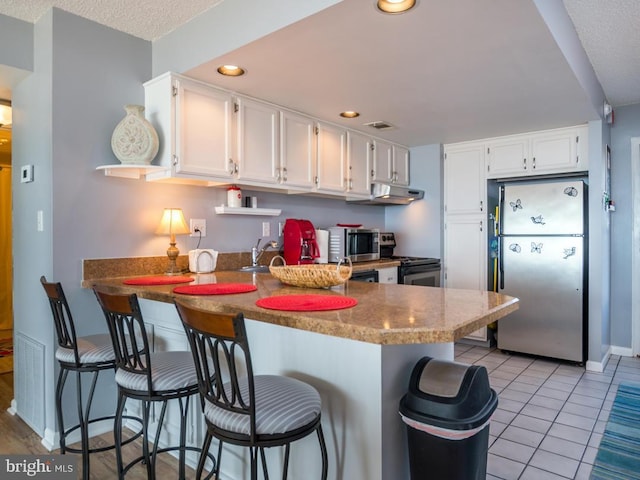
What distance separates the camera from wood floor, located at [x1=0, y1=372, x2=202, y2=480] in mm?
2037

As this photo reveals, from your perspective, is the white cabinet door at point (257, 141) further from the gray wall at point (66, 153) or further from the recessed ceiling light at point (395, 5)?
the recessed ceiling light at point (395, 5)

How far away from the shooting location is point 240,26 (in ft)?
7.03

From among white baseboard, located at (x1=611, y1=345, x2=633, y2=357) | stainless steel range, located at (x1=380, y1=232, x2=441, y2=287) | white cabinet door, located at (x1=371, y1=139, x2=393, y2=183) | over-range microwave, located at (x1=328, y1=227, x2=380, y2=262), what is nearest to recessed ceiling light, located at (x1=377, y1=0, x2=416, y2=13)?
over-range microwave, located at (x1=328, y1=227, x2=380, y2=262)

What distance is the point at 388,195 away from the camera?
161 inches

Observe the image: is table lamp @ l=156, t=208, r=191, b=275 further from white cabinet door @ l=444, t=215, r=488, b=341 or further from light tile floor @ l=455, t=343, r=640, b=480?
white cabinet door @ l=444, t=215, r=488, b=341

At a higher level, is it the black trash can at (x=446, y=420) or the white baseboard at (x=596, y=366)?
the black trash can at (x=446, y=420)

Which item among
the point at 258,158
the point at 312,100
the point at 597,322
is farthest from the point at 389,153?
the point at 597,322

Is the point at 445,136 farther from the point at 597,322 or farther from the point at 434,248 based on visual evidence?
the point at 597,322

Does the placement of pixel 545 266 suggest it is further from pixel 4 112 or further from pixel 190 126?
pixel 4 112

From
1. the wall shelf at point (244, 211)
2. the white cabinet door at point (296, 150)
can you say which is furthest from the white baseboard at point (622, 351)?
the wall shelf at point (244, 211)

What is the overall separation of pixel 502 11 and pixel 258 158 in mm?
1778

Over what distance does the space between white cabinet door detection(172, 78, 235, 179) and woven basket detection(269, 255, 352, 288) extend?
98 cm

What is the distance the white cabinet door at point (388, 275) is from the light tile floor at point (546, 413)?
3.18ft

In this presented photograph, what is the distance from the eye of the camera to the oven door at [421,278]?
13.1 feet
